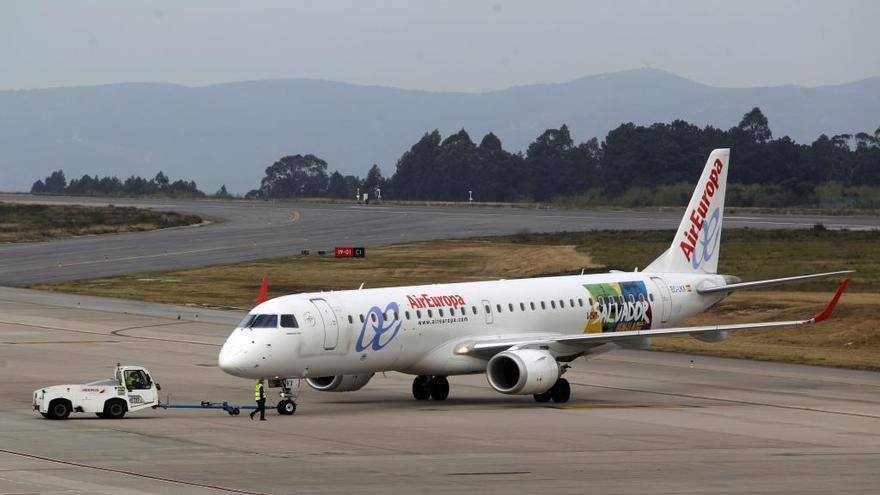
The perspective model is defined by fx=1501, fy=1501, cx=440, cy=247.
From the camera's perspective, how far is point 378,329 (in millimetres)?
43781

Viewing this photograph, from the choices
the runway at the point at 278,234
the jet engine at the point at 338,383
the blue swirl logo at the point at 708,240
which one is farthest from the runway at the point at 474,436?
the runway at the point at 278,234

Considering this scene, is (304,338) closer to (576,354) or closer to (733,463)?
(576,354)

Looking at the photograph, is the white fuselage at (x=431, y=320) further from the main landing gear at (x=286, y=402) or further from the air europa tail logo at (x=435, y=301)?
the main landing gear at (x=286, y=402)

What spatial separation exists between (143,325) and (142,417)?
30.0m

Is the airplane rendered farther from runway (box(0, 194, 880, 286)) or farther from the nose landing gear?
runway (box(0, 194, 880, 286))

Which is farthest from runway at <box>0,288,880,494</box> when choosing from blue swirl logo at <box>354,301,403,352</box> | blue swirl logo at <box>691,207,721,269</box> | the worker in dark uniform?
blue swirl logo at <box>691,207,721,269</box>

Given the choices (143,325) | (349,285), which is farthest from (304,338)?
(349,285)

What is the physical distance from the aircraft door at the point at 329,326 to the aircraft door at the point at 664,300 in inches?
570

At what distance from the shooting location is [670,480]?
3161 centimetres

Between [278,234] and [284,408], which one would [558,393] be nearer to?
[284,408]

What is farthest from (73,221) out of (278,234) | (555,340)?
(555,340)

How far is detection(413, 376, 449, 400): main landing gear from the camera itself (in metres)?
47.4

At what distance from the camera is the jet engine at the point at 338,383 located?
1773 inches

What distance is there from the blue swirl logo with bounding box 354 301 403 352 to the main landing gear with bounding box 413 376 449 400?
3687mm
